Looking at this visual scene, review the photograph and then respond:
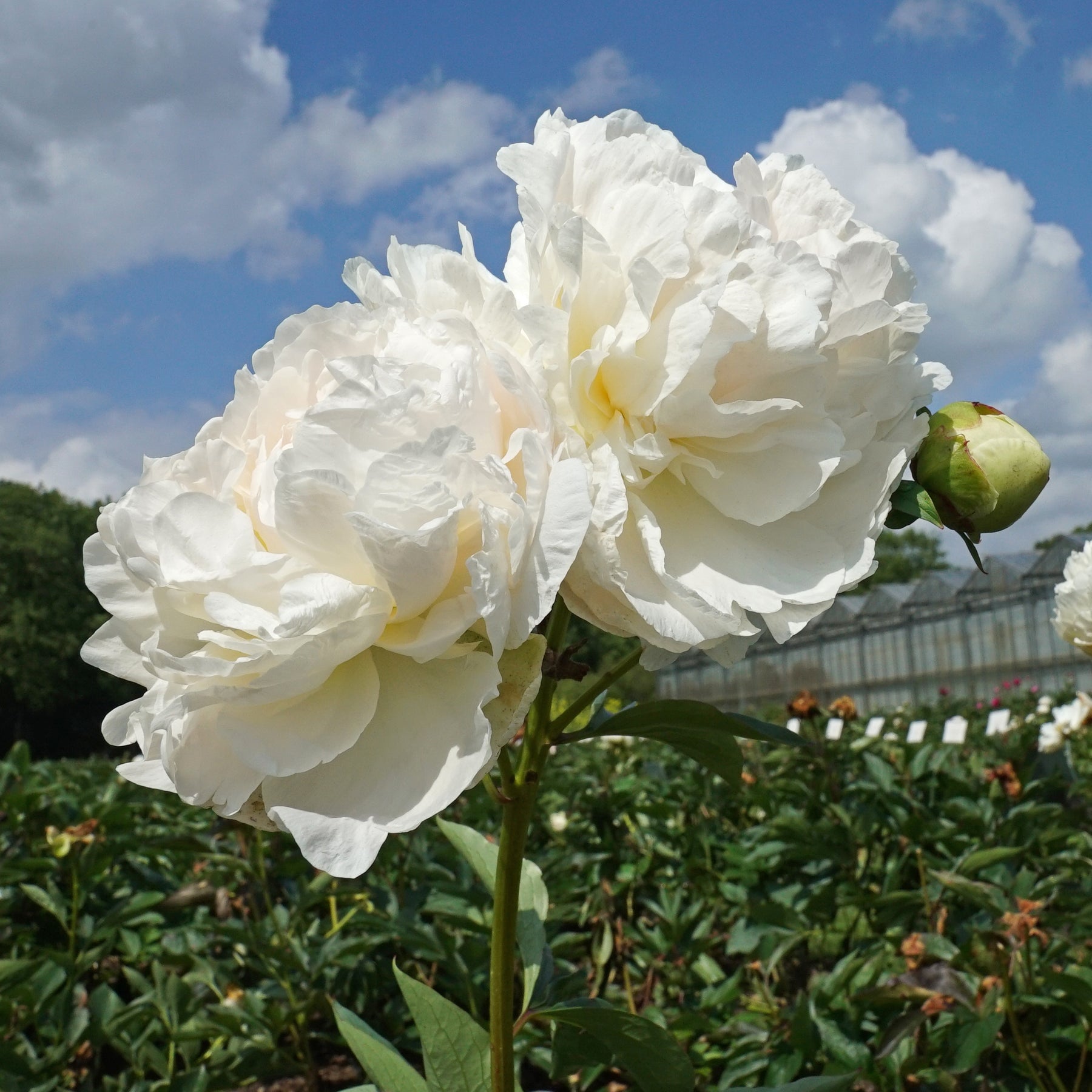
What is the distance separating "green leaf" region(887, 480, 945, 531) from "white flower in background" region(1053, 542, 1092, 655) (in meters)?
1.09

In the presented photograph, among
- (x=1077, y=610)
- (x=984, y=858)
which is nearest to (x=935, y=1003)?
(x=984, y=858)

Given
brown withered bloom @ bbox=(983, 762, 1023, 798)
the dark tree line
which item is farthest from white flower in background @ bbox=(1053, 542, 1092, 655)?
the dark tree line

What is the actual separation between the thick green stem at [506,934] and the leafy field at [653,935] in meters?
0.74

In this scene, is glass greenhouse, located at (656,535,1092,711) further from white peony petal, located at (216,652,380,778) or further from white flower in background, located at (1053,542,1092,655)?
white peony petal, located at (216,652,380,778)

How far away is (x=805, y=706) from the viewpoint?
10.1 feet

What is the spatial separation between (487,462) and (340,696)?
18cm

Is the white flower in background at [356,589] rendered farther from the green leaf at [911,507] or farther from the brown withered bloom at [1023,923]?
the brown withered bloom at [1023,923]

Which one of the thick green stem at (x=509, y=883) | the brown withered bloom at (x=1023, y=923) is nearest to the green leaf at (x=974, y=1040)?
the brown withered bloom at (x=1023, y=923)

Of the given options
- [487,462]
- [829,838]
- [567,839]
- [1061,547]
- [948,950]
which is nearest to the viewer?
[487,462]

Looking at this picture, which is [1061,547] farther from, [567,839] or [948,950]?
[948,950]

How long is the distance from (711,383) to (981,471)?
0.23 metres

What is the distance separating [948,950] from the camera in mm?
1802

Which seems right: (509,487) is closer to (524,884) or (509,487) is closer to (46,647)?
(524,884)

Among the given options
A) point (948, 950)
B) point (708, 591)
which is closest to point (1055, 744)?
point (948, 950)
